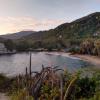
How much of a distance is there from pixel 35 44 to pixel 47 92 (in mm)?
143038

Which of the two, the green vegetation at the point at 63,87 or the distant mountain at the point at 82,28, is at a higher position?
the distant mountain at the point at 82,28

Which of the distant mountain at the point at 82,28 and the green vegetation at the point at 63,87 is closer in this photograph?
the green vegetation at the point at 63,87

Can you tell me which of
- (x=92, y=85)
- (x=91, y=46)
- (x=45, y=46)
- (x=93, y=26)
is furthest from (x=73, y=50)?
(x=92, y=85)

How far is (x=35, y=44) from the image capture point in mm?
156500

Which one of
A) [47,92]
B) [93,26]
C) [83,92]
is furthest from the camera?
[93,26]

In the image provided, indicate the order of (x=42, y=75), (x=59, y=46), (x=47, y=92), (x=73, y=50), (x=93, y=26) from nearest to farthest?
(x=42, y=75) → (x=47, y=92) → (x=73, y=50) → (x=59, y=46) → (x=93, y=26)

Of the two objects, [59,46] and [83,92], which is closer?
[83,92]

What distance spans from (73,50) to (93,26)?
158 feet

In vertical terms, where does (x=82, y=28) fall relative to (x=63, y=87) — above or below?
above

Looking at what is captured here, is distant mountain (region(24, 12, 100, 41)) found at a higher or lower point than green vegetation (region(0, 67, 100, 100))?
higher

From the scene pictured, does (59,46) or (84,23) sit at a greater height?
(84,23)

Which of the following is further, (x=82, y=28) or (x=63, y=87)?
(x=82, y=28)

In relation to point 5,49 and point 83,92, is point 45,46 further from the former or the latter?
point 83,92

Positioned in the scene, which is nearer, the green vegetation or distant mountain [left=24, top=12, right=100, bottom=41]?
the green vegetation
